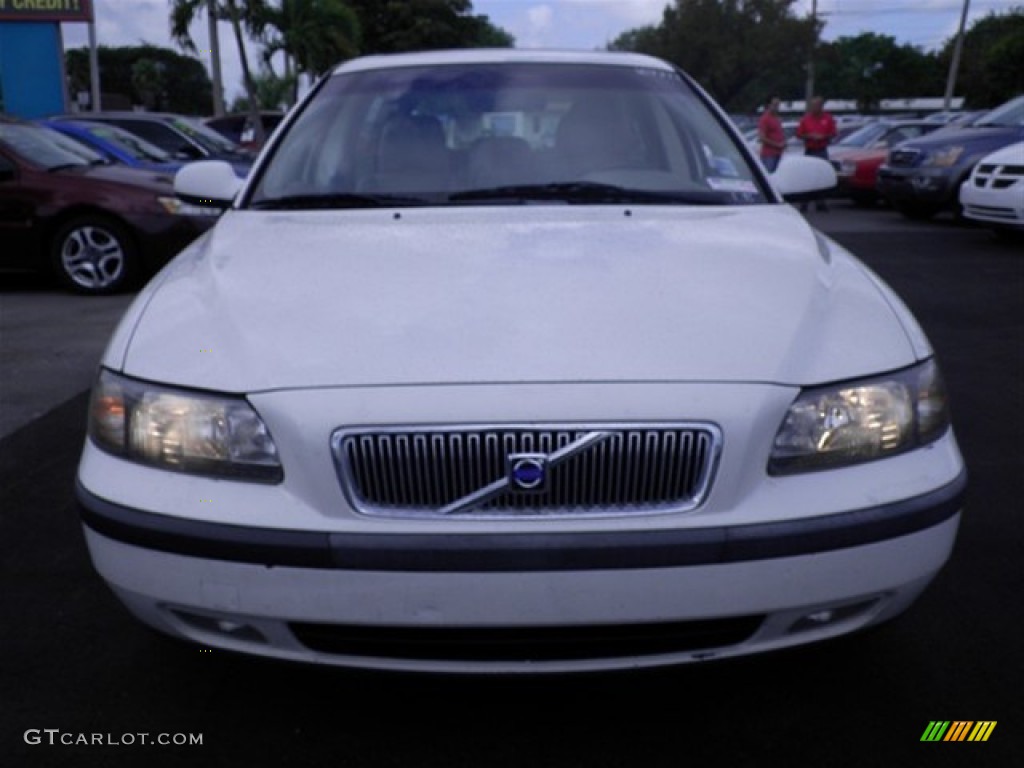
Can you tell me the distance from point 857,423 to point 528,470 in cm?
68

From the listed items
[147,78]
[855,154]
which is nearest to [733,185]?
[855,154]

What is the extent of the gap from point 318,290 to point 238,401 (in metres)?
0.42

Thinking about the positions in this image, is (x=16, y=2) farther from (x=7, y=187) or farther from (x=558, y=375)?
(x=558, y=375)

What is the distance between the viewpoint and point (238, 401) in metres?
2.21

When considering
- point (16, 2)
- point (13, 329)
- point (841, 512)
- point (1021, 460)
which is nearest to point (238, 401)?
point (841, 512)

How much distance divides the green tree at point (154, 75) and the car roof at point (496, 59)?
61.8 metres

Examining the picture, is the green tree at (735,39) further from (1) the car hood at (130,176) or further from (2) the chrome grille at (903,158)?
(1) the car hood at (130,176)

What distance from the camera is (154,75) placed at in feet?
204

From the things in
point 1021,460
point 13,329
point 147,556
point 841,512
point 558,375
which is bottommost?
point 13,329

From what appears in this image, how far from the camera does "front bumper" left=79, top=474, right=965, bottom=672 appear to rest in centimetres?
204

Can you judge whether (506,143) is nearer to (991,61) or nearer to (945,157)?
(945,157)

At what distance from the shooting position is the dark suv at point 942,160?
13008 millimetres

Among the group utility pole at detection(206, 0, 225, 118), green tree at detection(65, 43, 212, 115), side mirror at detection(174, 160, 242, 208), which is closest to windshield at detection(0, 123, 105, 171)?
side mirror at detection(174, 160, 242, 208)

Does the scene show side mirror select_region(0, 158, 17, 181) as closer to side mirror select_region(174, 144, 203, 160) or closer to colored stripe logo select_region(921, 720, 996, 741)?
side mirror select_region(174, 144, 203, 160)
